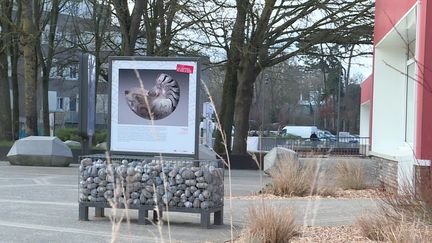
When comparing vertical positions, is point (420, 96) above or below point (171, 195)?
above

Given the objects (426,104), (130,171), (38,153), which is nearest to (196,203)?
(130,171)

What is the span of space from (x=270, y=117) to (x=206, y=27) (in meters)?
47.5

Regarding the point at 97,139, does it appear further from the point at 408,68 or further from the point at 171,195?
the point at 171,195

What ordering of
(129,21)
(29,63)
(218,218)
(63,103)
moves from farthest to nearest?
1. (63,103)
2. (29,63)
3. (129,21)
4. (218,218)

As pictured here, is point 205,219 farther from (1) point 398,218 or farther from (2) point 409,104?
(2) point 409,104

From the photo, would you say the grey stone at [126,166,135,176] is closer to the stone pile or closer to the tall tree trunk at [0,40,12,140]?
the stone pile

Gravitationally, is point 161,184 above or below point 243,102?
below

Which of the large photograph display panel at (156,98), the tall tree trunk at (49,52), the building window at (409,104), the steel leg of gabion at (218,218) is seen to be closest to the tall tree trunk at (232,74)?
the building window at (409,104)

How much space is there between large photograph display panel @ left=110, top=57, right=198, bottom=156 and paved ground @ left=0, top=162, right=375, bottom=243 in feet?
3.53

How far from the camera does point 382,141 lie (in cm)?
1830

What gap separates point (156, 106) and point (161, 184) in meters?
1.38

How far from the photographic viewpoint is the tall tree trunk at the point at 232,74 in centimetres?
2400

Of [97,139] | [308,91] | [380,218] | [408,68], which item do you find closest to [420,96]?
[408,68]

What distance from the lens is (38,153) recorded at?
2217cm
